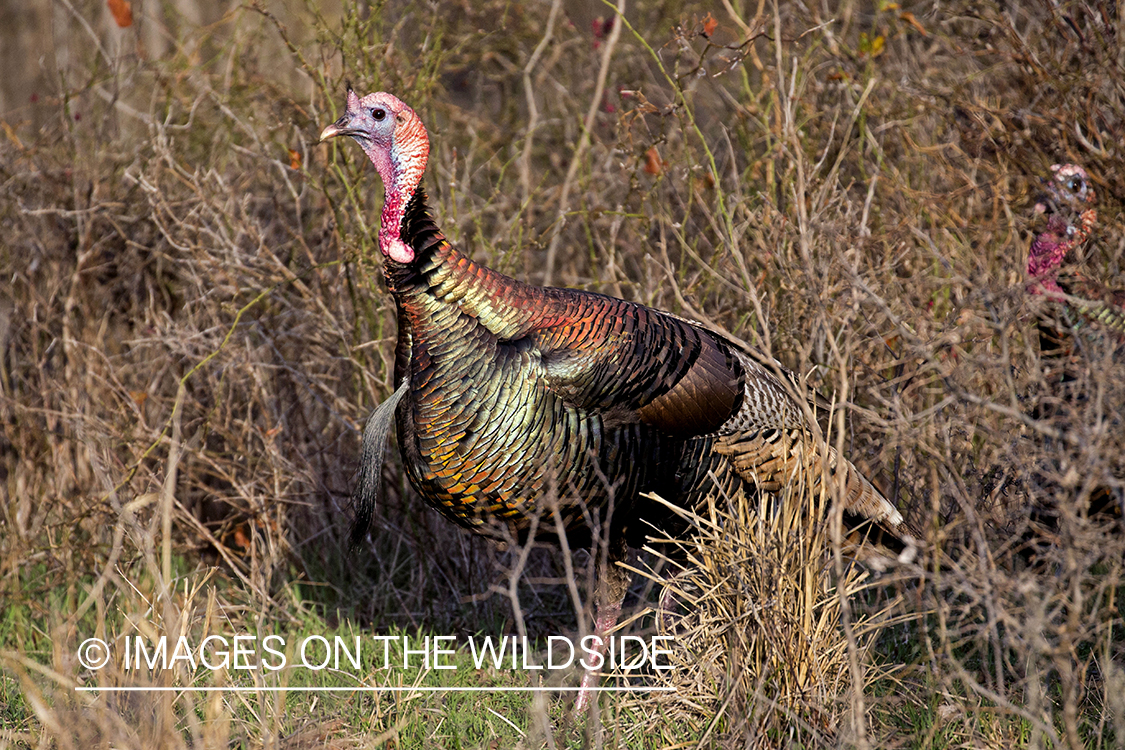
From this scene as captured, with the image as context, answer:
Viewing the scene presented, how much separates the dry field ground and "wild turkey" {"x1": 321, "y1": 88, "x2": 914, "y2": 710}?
8.9 inches

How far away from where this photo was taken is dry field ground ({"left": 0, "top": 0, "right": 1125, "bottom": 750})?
115 inches

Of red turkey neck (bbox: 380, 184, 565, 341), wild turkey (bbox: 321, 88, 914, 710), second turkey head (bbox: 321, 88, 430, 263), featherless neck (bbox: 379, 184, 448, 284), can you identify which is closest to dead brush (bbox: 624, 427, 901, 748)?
wild turkey (bbox: 321, 88, 914, 710)

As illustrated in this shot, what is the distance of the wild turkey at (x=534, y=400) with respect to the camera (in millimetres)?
2979

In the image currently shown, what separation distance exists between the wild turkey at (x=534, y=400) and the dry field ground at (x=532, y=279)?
0.23m

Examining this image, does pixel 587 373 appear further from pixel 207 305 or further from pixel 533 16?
pixel 533 16

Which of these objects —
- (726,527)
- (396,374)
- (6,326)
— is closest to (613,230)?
(396,374)

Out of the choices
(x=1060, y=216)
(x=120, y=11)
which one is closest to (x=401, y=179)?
(x=120, y=11)

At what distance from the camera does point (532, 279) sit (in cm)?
533

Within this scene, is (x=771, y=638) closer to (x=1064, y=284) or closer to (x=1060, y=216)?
(x=1064, y=284)

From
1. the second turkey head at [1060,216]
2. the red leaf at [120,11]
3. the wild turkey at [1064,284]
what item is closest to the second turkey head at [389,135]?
the red leaf at [120,11]

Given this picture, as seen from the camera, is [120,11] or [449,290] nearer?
[449,290]

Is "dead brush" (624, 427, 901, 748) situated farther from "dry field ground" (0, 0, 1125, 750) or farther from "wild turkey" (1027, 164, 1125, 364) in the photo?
"wild turkey" (1027, 164, 1125, 364)

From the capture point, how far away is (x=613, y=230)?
14.1 ft

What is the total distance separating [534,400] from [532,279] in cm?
241
